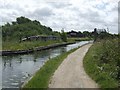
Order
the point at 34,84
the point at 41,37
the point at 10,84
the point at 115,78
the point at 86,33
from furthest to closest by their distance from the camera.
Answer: the point at 86,33
the point at 41,37
the point at 10,84
the point at 115,78
the point at 34,84

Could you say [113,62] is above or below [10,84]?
above

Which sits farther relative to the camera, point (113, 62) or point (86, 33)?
point (86, 33)

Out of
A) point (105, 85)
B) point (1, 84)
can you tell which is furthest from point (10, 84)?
point (105, 85)

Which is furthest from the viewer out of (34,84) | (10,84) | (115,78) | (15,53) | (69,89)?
(15,53)

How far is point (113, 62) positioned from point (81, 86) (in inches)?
225

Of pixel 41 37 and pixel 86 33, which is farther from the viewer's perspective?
pixel 86 33

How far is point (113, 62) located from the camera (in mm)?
18109

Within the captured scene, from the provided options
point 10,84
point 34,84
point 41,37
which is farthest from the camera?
point 41,37

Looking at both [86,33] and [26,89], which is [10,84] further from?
[86,33]

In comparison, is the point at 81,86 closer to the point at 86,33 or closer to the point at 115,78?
the point at 115,78

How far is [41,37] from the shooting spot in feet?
383

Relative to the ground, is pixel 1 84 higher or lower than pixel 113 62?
lower

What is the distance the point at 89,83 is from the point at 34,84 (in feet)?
8.13

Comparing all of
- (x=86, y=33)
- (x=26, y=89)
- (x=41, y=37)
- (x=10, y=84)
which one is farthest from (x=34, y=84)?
(x=86, y=33)
